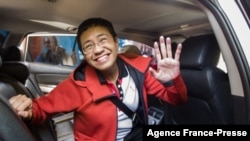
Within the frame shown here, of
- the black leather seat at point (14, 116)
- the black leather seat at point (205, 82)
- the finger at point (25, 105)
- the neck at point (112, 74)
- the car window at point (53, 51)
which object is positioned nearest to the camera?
the black leather seat at point (14, 116)

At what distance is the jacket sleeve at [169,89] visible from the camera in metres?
1.36

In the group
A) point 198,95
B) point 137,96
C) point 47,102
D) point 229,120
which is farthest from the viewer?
point 198,95

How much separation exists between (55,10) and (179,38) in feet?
2.84

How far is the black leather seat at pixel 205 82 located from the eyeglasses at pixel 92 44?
1.95ft

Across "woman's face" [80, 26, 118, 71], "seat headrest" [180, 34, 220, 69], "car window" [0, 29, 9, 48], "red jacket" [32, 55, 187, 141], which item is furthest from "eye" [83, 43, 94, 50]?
"car window" [0, 29, 9, 48]

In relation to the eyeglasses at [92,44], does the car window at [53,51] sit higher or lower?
lower

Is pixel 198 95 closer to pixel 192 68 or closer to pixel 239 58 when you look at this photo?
pixel 192 68

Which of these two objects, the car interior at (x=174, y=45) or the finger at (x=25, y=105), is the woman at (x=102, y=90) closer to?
the finger at (x=25, y=105)

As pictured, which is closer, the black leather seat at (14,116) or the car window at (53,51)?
the black leather seat at (14,116)

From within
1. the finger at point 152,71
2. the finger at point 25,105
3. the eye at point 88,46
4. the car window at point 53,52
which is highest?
the eye at point 88,46

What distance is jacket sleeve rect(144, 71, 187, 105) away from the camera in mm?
1361

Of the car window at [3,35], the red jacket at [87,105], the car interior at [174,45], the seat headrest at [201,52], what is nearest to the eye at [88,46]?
the red jacket at [87,105]

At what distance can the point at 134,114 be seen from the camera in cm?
136

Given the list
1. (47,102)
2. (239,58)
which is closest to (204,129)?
(239,58)
